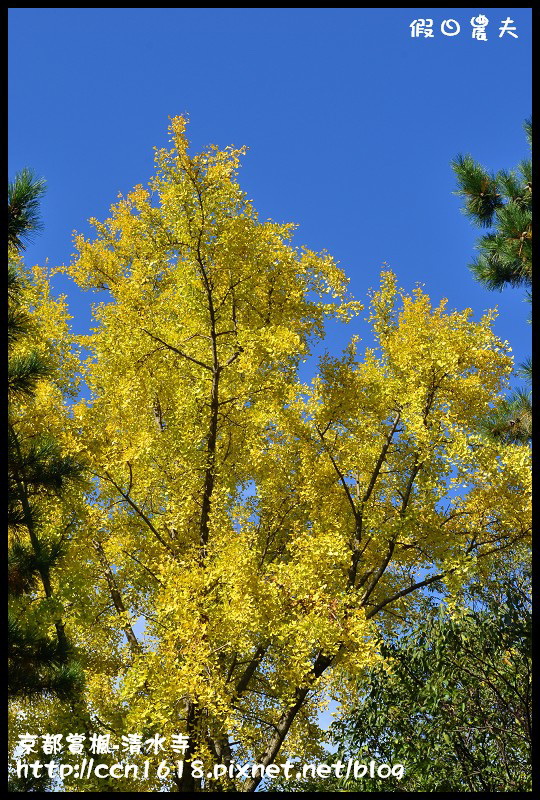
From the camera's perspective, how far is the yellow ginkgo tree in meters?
7.95

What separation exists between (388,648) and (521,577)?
5.40 ft

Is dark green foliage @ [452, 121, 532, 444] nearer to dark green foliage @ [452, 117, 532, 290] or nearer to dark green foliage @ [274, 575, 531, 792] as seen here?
dark green foliage @ [452, 117, 532, 290]

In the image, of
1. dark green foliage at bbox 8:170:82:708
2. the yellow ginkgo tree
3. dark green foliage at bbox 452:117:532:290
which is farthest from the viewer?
dark green foliage at bbox 452:117:532:290

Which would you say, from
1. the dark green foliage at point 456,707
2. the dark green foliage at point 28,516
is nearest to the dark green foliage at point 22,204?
the dark green foliage at point 28,516

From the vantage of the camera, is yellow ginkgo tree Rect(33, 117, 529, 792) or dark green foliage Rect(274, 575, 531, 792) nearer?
dark green foliage Rect(274, 575, 531, 792)

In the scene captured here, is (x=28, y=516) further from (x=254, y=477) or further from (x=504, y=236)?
(x=504, y=236)

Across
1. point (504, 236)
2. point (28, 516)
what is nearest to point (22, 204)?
point (28, 516)

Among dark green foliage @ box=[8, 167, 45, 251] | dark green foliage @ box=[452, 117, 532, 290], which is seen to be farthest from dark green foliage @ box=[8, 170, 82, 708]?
dark green foliage @ box=[452, 117, 532, 290]

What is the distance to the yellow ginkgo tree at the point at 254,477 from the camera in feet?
26.1

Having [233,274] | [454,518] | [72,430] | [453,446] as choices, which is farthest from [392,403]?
[72,430]

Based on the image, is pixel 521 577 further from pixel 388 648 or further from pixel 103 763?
pixel 103 763

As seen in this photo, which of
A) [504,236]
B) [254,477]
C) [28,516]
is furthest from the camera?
[254,477]

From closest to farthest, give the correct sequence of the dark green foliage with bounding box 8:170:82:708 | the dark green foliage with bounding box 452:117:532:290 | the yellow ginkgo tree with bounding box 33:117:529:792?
the dark green foliage with bounding box 8:170:82:708 < the yellow ginkgo tree with bounding box 33:117:529:792 < the dark green foliage with bounding box 452:117:532:290

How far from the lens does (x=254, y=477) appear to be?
423 inches
